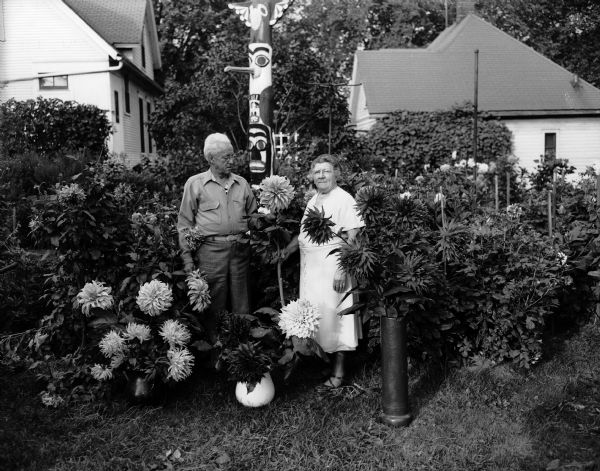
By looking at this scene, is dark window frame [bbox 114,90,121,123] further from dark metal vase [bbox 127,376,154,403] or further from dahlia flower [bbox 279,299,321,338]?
dahlia flower [bbox 279,299,321,338]

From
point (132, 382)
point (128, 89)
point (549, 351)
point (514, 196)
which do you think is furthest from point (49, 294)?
point (128, 89)

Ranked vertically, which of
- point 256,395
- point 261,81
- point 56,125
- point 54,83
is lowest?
point 256,395

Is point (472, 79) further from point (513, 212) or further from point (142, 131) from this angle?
point (513, 212)

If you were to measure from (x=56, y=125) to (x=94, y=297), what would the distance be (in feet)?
43.6

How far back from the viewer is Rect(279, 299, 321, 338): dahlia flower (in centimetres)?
419

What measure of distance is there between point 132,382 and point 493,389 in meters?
2.49

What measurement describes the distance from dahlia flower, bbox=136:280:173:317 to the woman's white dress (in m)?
1.02

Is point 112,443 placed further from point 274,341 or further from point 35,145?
point 35,145

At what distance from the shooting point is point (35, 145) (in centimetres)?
1538

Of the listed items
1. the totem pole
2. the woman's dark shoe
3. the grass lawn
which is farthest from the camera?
the totem pole

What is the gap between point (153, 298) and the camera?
4152 mm

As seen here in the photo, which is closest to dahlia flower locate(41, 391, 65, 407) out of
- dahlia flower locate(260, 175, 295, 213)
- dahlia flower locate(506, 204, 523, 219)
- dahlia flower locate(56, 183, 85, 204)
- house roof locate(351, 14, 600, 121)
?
dahlia flower locate(56, 183, 85, 204)

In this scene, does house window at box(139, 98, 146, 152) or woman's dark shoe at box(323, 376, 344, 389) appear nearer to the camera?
woman's dark shoe at box(323, 376, 344, 389)

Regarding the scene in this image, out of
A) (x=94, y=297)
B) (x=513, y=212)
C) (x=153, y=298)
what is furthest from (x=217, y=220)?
(x=513, y=212)
